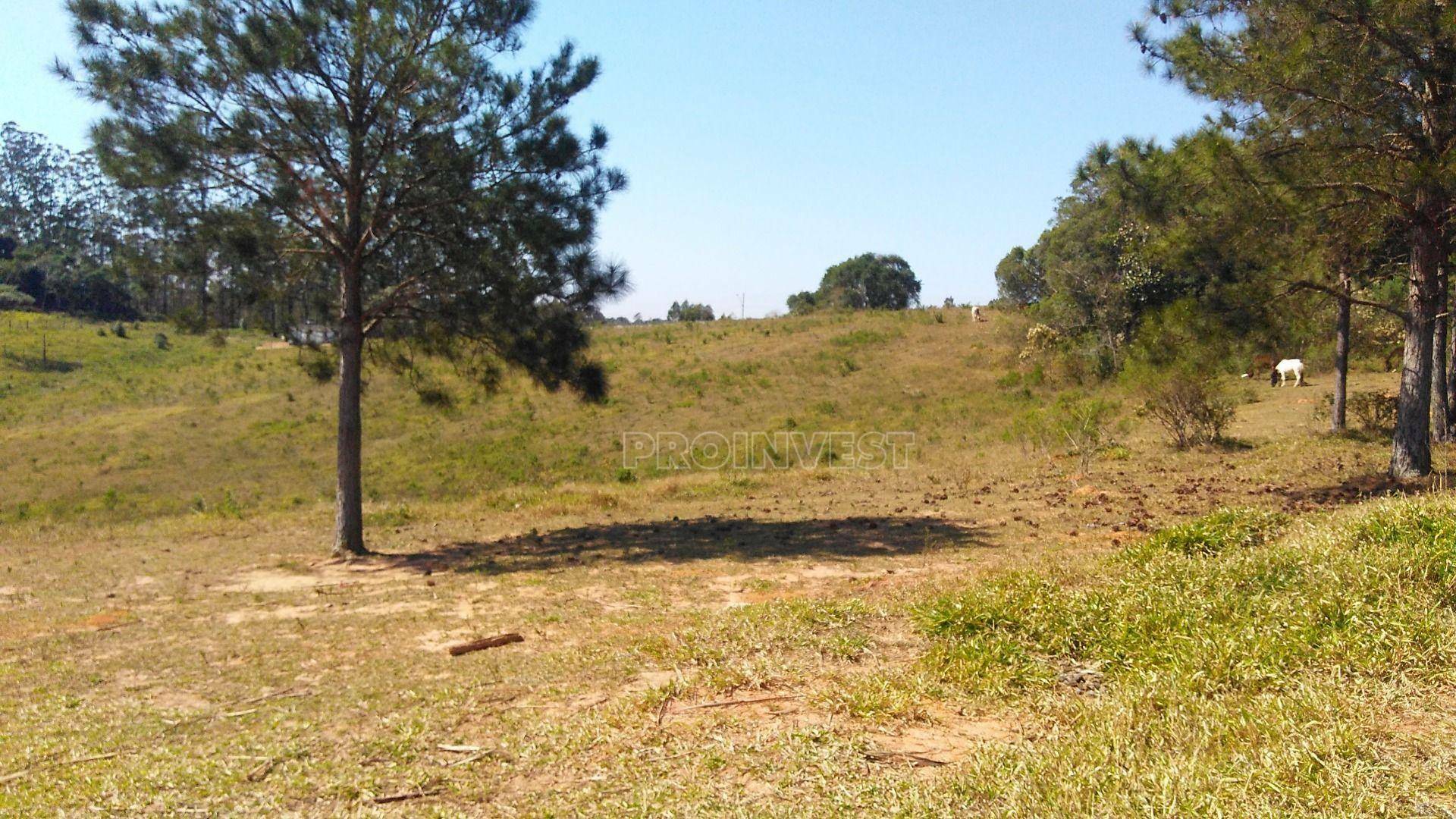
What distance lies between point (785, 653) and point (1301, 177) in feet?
23.9

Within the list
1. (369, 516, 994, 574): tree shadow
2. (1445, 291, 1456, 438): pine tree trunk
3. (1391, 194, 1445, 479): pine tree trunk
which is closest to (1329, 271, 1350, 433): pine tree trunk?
(1445, 291, 1456, 438): pine tree trunk

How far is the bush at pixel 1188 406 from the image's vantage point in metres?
14.0

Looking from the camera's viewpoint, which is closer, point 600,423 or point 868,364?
point 600,423

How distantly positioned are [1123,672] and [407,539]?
9.26 meters

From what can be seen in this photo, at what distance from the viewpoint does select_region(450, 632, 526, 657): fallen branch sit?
5574mm

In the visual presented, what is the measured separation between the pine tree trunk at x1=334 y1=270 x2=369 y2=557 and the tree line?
313 inches

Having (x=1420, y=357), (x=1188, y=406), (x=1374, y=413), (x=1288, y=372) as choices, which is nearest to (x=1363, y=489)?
(x=1420, y=357)

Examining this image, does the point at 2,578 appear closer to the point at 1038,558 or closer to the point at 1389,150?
the point at 1038,558

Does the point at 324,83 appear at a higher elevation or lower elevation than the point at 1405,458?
higher

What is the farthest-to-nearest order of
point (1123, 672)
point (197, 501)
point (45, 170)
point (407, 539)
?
point (45, 170)
point (197, 501)
point (407, 539)
point (1123, 672)

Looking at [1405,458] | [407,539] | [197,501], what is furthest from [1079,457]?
[197,501]

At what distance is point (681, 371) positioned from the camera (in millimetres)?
29547

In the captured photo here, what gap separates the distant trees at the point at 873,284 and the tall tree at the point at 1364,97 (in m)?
56.5

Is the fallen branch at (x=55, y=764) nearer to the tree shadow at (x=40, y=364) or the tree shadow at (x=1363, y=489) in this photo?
the tree shadow at (x=1363, y=489)
